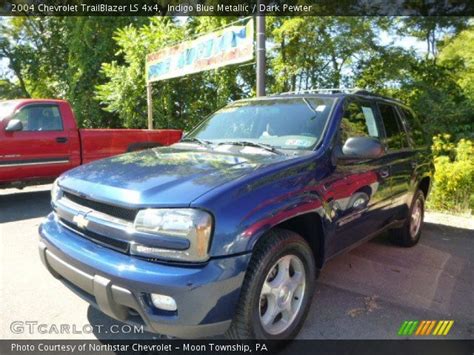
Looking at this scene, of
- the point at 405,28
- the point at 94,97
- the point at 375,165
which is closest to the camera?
the point at 375,165

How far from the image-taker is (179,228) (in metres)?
2.10

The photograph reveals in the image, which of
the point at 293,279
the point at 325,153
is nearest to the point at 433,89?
the point at 325,153

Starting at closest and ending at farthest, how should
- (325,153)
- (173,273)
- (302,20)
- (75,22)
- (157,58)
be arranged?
(173,273), (325,153), (302,20), (157,58), (75,22)

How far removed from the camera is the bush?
21.6 feet

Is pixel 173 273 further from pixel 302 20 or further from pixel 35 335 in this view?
pixel 302 20

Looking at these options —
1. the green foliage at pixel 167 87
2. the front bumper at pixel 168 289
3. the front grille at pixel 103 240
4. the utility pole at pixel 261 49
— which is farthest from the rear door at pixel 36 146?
the front bumper at pixel 168 289

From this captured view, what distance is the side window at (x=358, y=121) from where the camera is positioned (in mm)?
3307

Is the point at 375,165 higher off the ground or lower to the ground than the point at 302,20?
lower

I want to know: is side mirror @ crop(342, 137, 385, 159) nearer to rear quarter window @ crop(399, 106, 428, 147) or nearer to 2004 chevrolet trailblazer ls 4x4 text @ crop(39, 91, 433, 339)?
2004 chevrolet trailblazer ls 4x4 text @ crop(39, 91, 433, 339)

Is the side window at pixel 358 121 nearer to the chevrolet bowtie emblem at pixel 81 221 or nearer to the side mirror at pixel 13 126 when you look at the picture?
the chevrolet bowtie emblem at pixel 81 221

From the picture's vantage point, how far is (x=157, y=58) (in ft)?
34.7

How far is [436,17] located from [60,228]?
10.5 meters

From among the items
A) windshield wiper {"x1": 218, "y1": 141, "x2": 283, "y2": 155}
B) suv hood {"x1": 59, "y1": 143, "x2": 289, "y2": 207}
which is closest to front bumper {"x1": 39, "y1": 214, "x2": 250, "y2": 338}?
suv hood {"x1": 59, "y1": 143, "x2": 289, "y2": 207}

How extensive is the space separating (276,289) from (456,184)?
540cm
